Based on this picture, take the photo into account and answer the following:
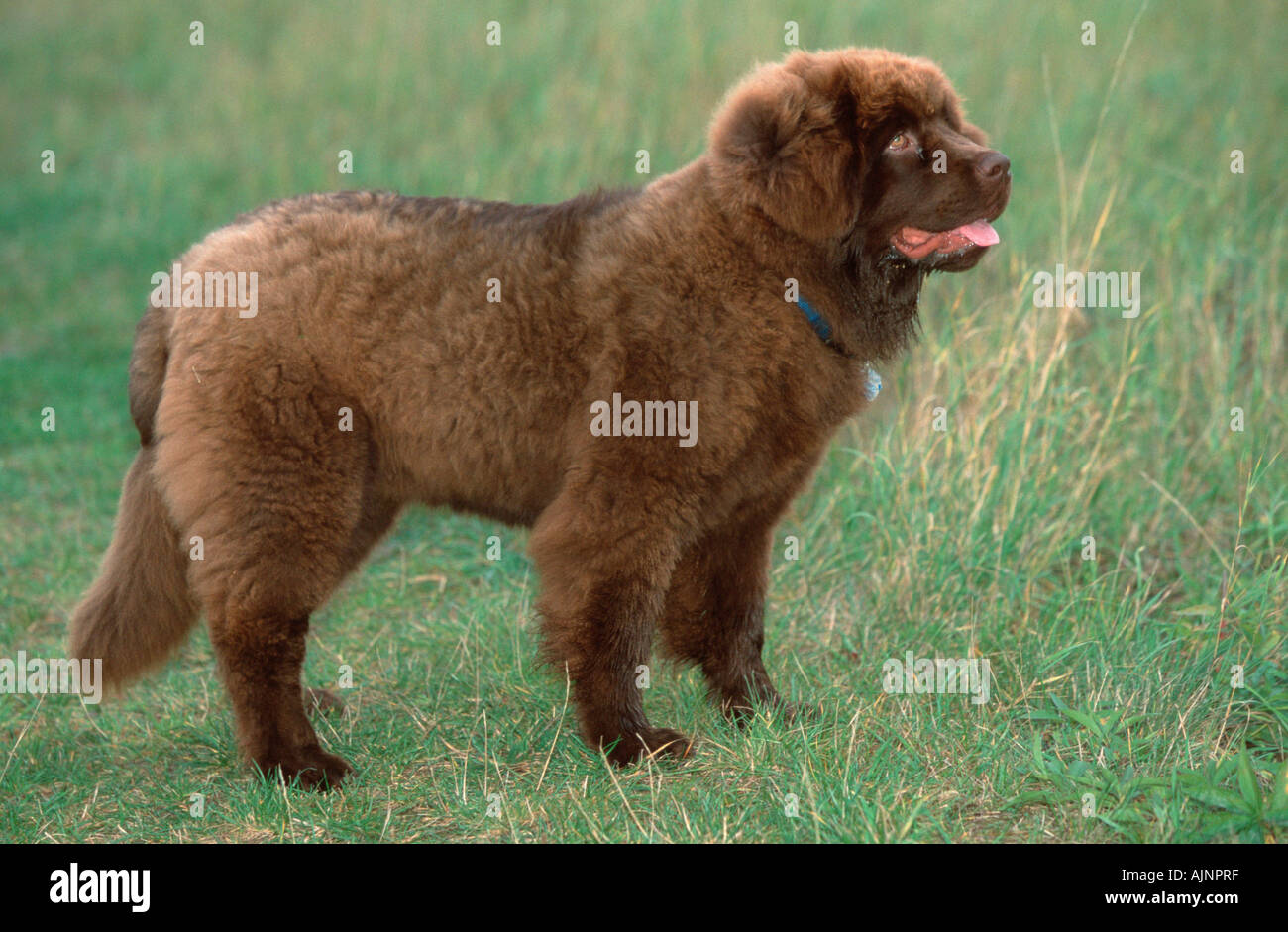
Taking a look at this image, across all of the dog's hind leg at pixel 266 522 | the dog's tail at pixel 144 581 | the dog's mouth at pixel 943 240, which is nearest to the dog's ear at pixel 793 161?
the dog's mouth at pixel 943 240

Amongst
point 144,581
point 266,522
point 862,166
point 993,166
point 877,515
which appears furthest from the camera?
point 877,515

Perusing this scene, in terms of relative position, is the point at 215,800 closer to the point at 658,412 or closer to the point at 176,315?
the point at 176,315

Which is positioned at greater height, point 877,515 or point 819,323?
point 819,323

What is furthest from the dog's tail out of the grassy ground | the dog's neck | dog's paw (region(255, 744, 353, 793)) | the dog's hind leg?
the dog's neck

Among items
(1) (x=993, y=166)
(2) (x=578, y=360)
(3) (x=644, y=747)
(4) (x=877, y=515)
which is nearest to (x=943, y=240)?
(1) (x=993, y=166)

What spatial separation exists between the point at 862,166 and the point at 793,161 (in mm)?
216

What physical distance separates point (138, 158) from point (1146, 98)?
322 inches

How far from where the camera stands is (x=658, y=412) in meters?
3.76

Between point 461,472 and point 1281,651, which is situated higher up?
point 461,472

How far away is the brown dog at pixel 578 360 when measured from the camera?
3764mm

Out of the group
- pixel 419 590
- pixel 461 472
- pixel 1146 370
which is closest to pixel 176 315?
pixel 461 472

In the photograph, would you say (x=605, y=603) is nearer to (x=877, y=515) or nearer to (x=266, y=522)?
(x=266, y=522)

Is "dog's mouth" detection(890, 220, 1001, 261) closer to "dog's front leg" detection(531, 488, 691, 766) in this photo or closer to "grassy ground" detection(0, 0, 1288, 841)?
"dog's front leg" detection(531, 488, 691, 766)

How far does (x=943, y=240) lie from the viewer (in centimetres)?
380
